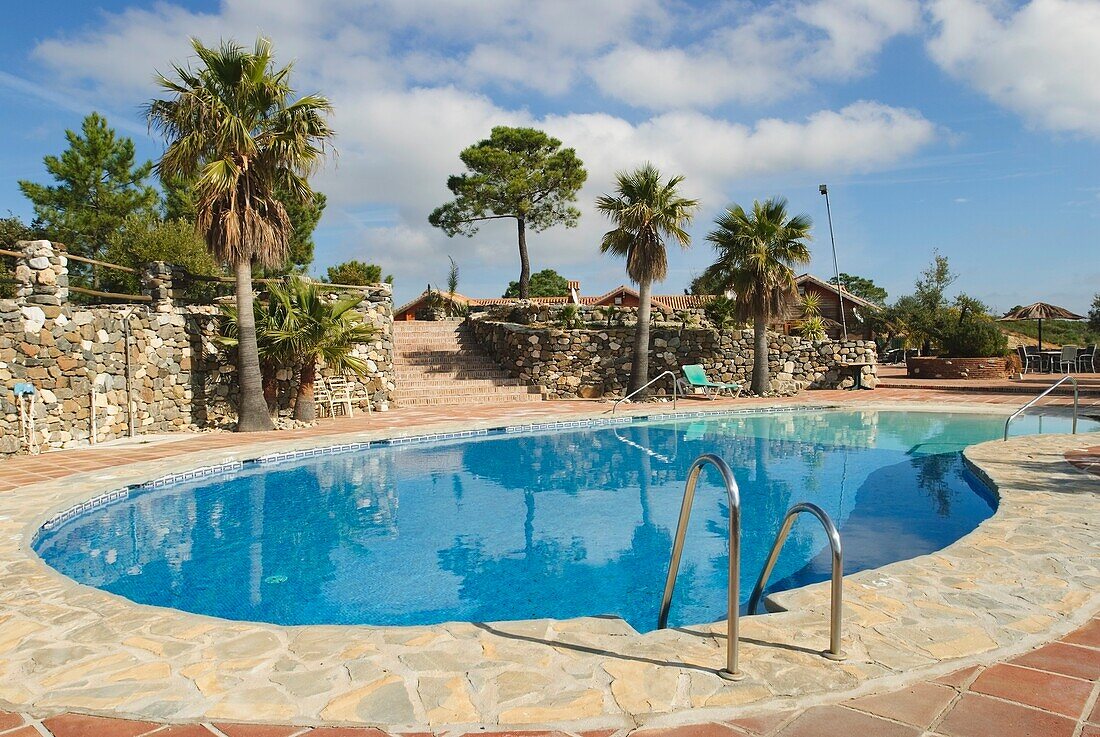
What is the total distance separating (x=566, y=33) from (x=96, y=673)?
11.8 metres

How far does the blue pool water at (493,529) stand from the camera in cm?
552

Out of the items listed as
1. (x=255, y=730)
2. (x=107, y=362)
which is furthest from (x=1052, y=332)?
(x=255, y=730)

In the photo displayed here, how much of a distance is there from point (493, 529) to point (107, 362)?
8375mm

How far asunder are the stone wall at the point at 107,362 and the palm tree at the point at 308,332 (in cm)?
58

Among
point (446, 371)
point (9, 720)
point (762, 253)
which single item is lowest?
point (9, 720)

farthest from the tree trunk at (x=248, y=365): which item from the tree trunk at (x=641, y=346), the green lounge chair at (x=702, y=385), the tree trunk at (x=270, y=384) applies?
the green lounge chair at (x=702, y=385)

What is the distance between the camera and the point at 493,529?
748cm

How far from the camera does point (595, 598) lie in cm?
547

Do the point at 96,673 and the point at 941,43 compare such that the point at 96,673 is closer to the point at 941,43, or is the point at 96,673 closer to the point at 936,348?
the point at 941,43

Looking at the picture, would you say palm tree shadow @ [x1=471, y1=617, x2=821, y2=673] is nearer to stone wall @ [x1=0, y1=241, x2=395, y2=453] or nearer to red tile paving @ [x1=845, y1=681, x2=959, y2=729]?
red tile paving @ [x1=845, y1=681, x2=959, y2=729]

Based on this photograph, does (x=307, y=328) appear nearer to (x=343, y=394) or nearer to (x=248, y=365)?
(x=248, y=365)

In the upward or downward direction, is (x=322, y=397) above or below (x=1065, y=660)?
above

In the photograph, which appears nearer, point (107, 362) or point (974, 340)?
point (107, 362)

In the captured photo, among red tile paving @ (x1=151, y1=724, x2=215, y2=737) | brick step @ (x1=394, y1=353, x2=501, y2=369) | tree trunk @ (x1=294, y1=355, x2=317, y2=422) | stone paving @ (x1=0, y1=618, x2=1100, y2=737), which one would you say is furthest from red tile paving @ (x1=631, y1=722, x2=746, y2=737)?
Answer: brick step @ (x1=394, y1=353, x2=501, y2=369)
